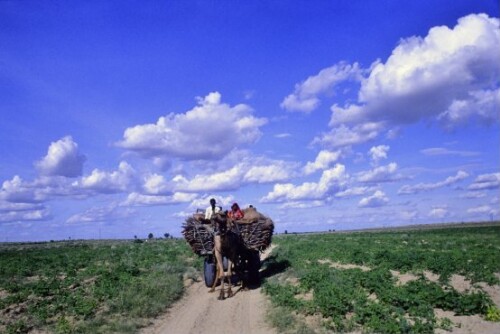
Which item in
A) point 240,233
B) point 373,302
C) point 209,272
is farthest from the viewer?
point 209,272

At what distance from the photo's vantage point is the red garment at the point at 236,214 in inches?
682

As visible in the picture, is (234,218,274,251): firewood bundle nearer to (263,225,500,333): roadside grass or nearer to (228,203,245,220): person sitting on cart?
(228,203,245,220): person sitting on cart

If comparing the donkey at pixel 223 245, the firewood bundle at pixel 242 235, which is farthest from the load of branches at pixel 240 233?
the donkey at pixel 223 245

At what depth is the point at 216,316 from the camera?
42.1 feet

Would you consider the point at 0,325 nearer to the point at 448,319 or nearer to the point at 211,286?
the point at 211,286

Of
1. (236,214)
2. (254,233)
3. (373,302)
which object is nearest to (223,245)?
(254,233)

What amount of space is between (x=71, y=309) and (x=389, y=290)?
28.7ft

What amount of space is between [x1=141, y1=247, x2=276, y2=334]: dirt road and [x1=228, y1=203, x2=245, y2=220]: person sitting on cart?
2.63 m

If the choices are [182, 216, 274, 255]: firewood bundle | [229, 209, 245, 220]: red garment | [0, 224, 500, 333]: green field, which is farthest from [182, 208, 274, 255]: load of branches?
[0, 224, 500, 333]: green field

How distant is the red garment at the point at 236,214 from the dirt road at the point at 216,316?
103 inches

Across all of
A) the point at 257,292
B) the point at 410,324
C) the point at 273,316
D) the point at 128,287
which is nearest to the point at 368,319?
the point at 410,324

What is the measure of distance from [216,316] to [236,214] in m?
5.26

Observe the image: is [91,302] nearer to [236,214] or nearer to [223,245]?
[223,245]

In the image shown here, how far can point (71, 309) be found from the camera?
13.2 metres
